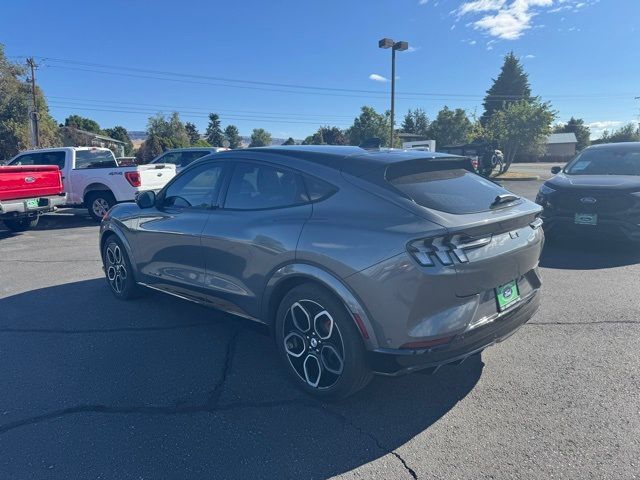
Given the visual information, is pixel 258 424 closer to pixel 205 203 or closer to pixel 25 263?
pixel 205 203

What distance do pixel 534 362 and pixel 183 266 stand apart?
10.3ft

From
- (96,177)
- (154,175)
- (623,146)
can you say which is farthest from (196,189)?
(96,177)

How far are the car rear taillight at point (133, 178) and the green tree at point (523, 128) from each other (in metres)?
28.0

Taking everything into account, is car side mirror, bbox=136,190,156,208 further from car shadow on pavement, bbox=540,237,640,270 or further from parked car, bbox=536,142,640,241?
parked car, bbox=536,142,640,241

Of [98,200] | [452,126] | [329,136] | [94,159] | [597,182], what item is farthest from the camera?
[329,136]

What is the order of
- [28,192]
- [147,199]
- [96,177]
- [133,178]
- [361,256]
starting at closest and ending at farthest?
[361,256] < [147,199] < [28,192] < [133,178] < [96,177]

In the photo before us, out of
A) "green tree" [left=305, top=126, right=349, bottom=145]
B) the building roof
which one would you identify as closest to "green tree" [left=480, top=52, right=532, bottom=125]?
the building roof

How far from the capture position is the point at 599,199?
6.56 m

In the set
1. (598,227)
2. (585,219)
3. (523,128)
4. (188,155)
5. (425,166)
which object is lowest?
(598,227)

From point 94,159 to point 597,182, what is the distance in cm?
1164

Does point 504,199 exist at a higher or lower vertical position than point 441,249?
higher

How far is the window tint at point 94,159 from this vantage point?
1172cm

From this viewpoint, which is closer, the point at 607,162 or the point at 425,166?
the point at 425,166

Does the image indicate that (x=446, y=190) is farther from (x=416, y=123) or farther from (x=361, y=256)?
(x=416, y=123)
